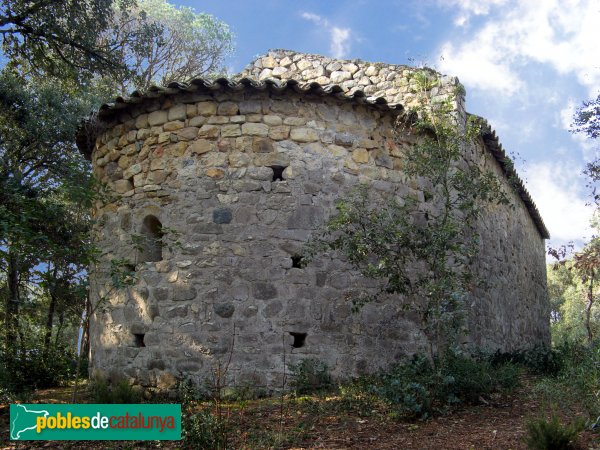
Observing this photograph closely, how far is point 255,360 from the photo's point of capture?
6.93m

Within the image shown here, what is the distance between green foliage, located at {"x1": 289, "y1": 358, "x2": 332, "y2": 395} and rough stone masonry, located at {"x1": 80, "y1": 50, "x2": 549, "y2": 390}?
0.38ft

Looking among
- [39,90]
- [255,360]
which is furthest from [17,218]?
[39,90]

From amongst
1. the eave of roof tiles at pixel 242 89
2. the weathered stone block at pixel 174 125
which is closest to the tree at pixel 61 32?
the eave of roof tiles at pixel 242 89

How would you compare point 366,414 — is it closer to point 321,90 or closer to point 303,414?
point 303,414

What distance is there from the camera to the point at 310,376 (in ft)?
22.6

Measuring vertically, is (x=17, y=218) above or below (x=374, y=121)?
below

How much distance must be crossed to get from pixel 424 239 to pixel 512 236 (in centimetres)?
632

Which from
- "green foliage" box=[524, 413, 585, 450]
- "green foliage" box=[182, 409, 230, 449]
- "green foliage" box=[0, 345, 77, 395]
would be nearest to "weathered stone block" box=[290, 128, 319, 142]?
"green foliage" box=[182, 409, 230, 449]

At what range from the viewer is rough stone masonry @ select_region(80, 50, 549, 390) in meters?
7.05

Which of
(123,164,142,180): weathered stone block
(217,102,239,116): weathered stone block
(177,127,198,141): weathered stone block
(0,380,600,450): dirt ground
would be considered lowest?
(0,380,600,450): dirt ground

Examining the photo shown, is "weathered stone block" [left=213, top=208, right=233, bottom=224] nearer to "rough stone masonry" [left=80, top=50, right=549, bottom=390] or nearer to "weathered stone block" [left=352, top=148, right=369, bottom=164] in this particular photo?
"rough stone masonry" [left=80, top=50, right=549, bottom=390]

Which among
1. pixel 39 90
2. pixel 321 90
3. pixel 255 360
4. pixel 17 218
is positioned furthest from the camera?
pixel 39 90

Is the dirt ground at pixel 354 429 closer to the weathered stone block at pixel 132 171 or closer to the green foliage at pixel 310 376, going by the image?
the green foliage at pixel 310 376

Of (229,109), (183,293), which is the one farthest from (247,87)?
(183,293)
